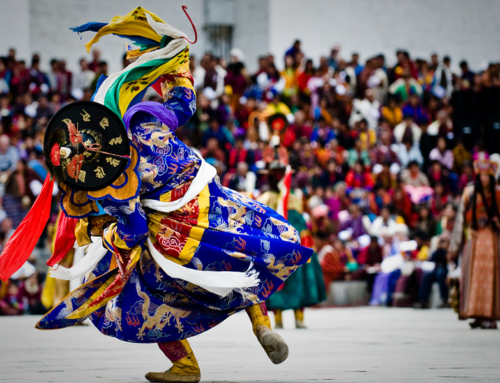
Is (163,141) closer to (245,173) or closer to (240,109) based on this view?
(245,173)

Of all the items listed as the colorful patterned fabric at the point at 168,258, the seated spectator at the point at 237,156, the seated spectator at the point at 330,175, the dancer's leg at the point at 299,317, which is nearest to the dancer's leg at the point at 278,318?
the dancer's leg at the point at 299,317

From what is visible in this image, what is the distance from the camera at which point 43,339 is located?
6.68 meters

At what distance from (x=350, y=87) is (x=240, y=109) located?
2783 millimetres

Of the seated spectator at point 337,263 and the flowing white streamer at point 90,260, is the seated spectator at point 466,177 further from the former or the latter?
the flowing white streamer at point 90,260

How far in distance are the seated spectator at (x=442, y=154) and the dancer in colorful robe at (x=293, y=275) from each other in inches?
303

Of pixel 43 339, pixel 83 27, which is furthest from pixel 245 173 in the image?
pixel 83 27

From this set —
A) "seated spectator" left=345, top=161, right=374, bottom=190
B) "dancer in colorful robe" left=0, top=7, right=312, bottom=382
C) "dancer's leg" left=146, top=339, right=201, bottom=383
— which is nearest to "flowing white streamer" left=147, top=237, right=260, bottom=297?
"dancer in colorful robe" left=0, top=7, right=312, bottom=382

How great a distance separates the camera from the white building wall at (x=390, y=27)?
1972 cm

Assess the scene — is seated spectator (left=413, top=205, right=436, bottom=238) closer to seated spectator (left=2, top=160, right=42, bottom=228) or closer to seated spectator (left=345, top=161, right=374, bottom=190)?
seated spectator (left=345, top=161, right=374, bottom=190)

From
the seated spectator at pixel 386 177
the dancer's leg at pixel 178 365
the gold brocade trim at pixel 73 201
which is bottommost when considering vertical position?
the dancer's leg at pixel 178 365

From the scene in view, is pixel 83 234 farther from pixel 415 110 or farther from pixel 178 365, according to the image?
pixel 415 110

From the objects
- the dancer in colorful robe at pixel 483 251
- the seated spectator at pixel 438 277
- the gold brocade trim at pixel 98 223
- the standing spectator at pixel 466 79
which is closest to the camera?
the gold brocade trim at pixel 98 223

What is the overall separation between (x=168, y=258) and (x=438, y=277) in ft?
27.6

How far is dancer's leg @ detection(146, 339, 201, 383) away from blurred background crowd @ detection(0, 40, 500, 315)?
5.03 metres
